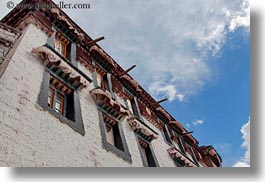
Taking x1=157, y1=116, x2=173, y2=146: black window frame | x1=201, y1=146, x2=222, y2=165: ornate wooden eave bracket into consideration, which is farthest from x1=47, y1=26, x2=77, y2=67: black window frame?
x1=201, y1=146, x2=222, y2=165: ornate wooden eave bracket

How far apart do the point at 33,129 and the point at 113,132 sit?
8.65 feet

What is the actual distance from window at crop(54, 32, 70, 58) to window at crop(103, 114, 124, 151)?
5.65 feet

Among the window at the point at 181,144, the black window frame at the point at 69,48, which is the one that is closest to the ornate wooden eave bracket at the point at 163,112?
the window at the point at 181,144

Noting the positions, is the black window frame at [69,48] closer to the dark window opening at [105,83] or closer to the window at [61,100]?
the window at [61,100]

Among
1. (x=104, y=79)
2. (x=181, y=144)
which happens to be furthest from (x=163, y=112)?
(x=104, y=79)

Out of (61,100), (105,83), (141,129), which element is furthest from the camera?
(105,83)

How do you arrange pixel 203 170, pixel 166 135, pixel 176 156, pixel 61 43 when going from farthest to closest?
pixel 166 135
pixel 176 156
pixel 61 43
pixel 203 170

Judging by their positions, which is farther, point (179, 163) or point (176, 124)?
point (176, 124)

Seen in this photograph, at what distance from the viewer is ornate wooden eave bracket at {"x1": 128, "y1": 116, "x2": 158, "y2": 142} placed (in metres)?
6.98

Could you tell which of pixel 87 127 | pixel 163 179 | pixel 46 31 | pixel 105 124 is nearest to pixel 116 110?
pixel 105 124

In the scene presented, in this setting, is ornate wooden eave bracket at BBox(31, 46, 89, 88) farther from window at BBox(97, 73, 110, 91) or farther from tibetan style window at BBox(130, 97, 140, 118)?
tibetan style window at BBox(130, 97, 140, 118)

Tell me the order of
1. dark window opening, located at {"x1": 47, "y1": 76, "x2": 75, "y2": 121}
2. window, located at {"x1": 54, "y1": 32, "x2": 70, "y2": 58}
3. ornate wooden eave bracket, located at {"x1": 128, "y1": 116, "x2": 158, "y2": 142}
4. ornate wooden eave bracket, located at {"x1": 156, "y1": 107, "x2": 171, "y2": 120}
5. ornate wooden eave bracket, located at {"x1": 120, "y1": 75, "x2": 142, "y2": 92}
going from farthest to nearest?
1. ornate wooden eave bracket, located at {"x1": 156, "y1": 107, "x2": 171, "y2": 120}
2. ornate wooden eave bracket, located at {"x1": 120, "y1": 75, "x2": 142, "y2": 92}
3. ornate wooden eave bracket, located at {"x1": 128, "y1": 116, "x2": 158, "y2": 142}
4. window, located at {"x1": 54, "y1": 32, "x2": 70, "y2": 58}
5. dark window opening, located at {"x1": 47, "y1": 76, "x2": 75, "y2": 121}

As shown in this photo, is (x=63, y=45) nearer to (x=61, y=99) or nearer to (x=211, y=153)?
(x=61, y=99)

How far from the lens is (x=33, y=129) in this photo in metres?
3.89
